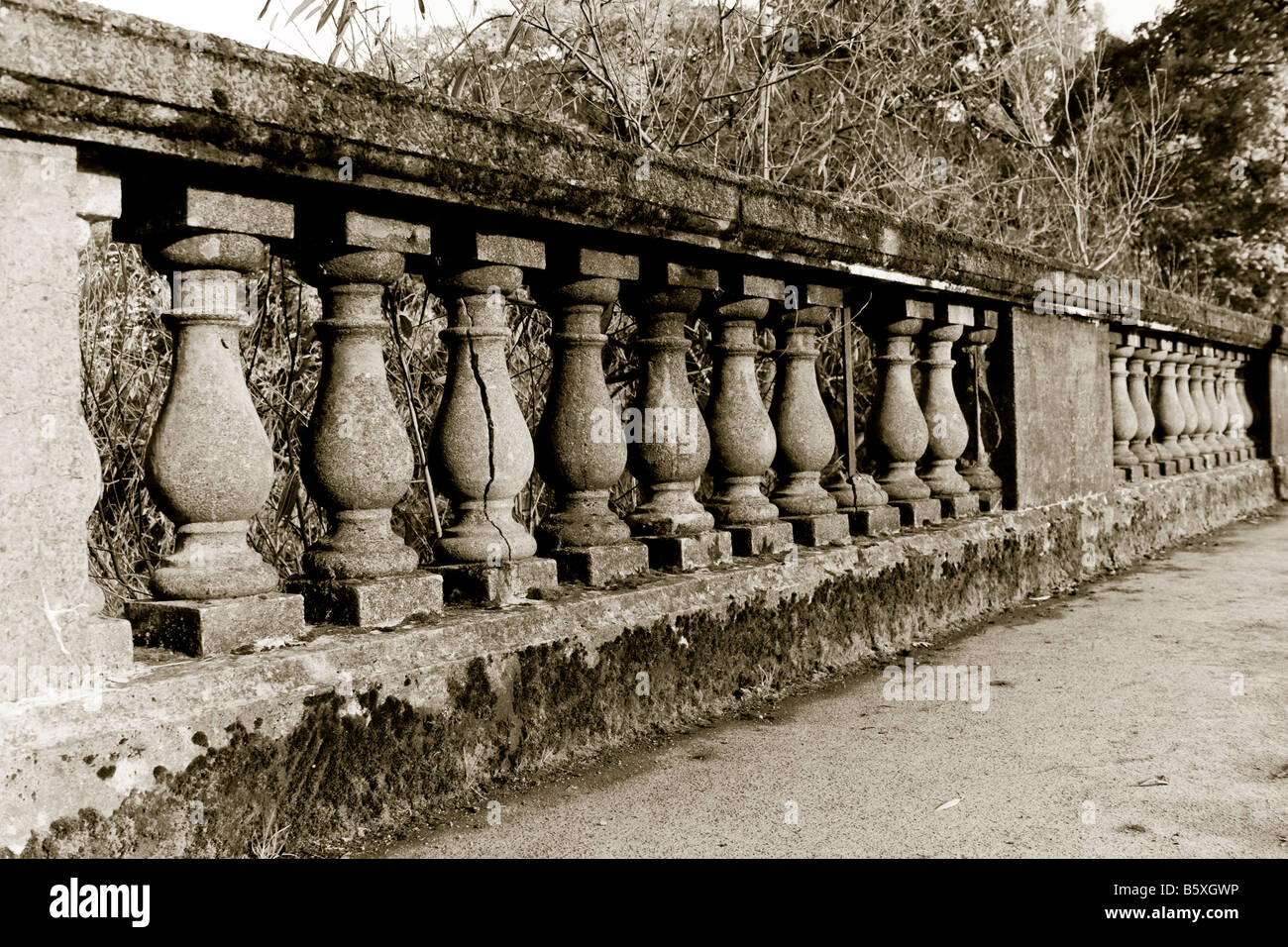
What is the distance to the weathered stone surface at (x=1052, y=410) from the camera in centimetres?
499

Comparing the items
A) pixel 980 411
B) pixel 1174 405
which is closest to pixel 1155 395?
pixel 1174 405

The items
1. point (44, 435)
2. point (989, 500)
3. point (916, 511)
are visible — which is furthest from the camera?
point (989, 500)

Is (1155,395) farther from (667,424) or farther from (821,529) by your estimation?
(667,424)

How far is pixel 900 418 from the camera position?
14.4ft

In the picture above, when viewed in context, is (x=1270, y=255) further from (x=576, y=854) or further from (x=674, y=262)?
(x=576, y=854)

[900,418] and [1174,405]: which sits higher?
[1174,405]

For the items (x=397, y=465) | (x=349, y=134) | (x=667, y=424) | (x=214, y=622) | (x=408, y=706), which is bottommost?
(x=408, y=706)

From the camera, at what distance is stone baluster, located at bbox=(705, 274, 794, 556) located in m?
3.53

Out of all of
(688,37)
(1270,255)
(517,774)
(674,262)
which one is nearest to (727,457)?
(674,262)

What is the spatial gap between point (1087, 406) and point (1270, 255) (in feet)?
45.7

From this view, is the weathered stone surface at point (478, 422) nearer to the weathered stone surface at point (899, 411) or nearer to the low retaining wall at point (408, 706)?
the low retaining wall at point (408, 706)

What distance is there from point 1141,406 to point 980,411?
8.16 feet

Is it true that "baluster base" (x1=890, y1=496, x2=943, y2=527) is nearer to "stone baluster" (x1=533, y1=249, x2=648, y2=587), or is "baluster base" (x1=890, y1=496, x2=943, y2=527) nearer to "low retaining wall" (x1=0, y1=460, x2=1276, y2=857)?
"low retaining wall" (x1=0, y1=460, x2=1276, y2=857)

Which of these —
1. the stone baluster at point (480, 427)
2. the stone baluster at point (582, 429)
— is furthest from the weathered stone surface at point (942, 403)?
the stone baluster at point (480, 427)
